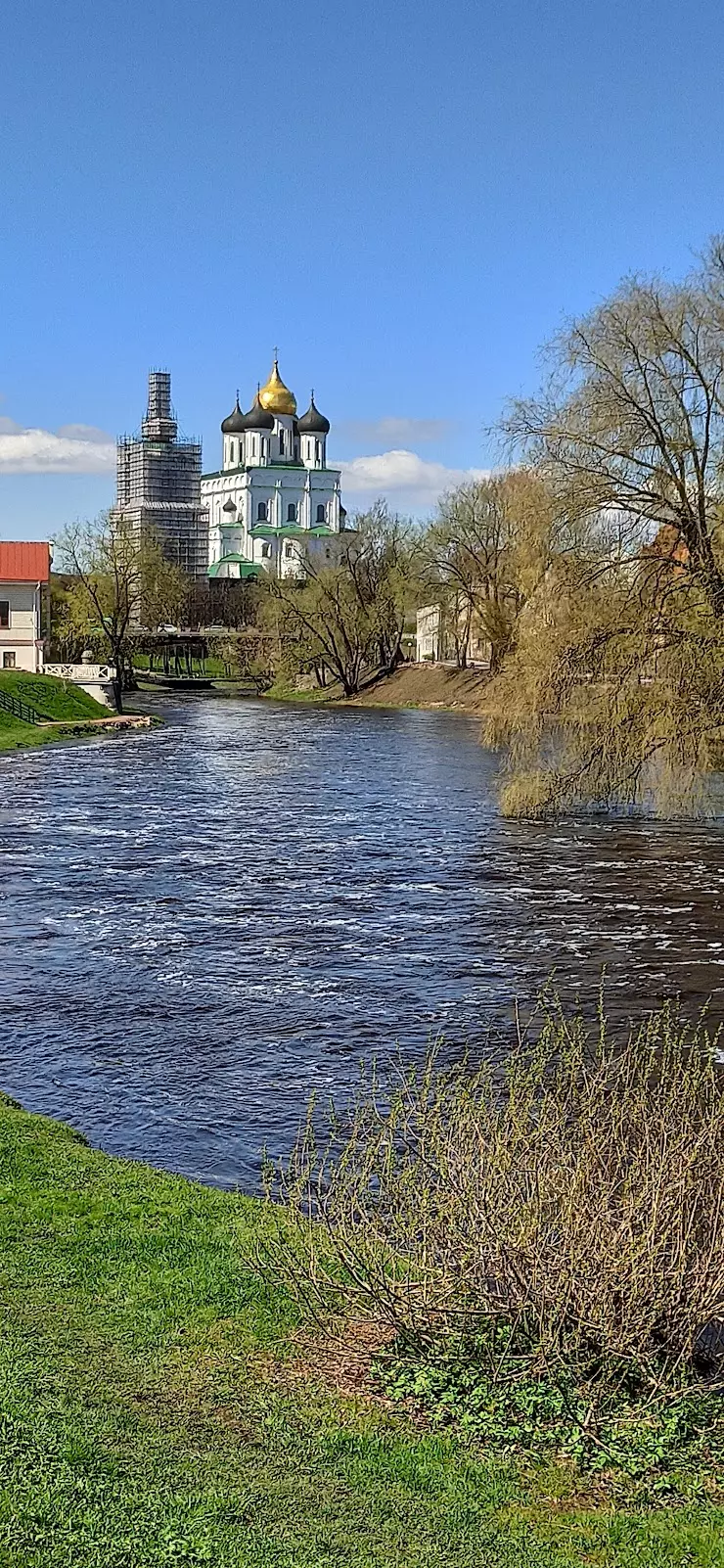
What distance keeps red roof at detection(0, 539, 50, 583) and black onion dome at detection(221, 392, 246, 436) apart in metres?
102

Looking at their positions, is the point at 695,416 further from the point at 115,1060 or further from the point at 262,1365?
the point at 262,1365

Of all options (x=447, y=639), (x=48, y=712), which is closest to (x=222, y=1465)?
(x=48, y=712)

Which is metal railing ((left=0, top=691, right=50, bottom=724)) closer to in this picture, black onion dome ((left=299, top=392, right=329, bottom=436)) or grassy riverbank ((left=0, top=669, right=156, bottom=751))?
grassy riverbank ((left=0, top=669, right=156, bottom=751))

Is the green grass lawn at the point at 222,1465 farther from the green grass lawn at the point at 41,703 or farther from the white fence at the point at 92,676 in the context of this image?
the white fence at the point at 92,676

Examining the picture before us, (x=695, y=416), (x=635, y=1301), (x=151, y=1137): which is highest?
(x=695, y=416)

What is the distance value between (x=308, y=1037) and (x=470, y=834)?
16935 mm

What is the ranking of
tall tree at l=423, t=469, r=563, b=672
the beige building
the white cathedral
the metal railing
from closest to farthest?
the metal railing < tall tree at l=423, t=469, r=563, b=672 < the beige building < the white cathedral

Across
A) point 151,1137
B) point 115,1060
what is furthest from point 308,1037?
point 151,1137

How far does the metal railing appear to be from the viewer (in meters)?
59.9

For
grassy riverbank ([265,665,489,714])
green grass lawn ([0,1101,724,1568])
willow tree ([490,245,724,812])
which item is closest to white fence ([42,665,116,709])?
grassy riverbank ([265,665,489,714])

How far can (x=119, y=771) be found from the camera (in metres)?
46.6

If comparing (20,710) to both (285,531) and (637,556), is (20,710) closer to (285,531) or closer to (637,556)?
(637,556)

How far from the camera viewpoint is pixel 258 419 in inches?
6845

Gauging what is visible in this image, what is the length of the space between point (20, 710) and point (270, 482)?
383 ft
